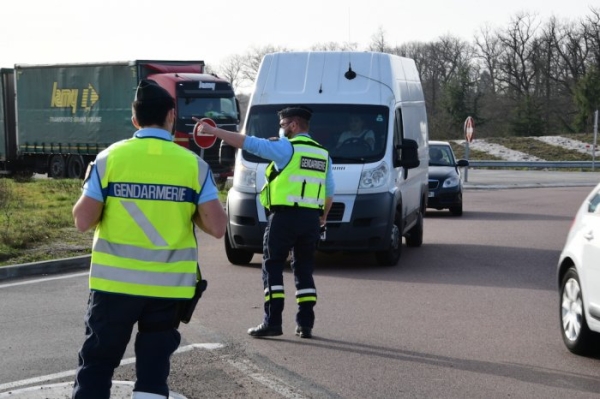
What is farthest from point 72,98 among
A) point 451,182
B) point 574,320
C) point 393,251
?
point 574,320

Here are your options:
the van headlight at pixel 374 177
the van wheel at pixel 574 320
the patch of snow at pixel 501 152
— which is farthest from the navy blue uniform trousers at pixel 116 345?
the patch of snow at pixel 501 152

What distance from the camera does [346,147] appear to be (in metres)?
13.7

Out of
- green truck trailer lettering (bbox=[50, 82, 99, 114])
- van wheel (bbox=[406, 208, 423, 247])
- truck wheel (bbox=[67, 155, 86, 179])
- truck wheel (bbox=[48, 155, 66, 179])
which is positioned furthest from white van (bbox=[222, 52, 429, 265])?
truck wheel (bbox=[48, 155, 66, 179])

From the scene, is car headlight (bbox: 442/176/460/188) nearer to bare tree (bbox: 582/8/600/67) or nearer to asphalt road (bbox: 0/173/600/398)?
asphalt road (bbox: 0/173/600/398)

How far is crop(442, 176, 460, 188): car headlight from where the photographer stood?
22.8m

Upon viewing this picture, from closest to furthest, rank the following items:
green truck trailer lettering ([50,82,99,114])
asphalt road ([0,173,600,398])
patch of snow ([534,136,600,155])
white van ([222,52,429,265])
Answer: asphalt road ([0,173,600,398]) → white van ([222,52,429,265]) → green truck trailer lettering ([50,82,99,114]) → patch of snow ([534,136,600,155])

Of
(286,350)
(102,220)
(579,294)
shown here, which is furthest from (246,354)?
(102,220)

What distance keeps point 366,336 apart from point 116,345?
4.24 metres

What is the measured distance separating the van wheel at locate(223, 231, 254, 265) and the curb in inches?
68.4

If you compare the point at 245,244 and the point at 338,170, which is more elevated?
the point at 338,170

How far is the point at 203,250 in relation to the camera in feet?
52.6

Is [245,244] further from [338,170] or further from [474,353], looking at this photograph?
[474,353]

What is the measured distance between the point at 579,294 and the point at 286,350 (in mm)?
2156

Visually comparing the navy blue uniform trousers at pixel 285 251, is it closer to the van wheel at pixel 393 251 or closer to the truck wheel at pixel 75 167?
the van wheel at pixel 393 251
